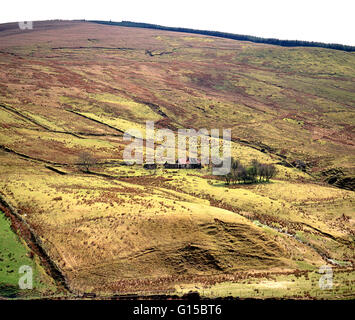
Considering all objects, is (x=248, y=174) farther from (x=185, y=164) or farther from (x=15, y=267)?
(x=15, y=267)

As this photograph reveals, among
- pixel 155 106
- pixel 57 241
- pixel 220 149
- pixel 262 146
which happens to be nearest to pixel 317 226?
pixel 57 241

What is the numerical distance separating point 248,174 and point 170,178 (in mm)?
16613

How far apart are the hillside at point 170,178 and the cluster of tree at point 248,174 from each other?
2.42 m

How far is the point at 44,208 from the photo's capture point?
43906 mm

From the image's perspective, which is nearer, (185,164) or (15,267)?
(15,267)

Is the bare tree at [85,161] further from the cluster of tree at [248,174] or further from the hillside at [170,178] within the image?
the cluster of tree at [248,174]

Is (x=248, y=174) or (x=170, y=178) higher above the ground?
(x=248, y=174)

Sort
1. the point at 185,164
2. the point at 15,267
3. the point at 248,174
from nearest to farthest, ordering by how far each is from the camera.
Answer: the point at 15,267, the point at 248,174, the point at 185,164

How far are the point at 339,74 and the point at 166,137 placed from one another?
132 metres

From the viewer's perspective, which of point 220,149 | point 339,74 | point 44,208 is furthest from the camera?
point 339,74

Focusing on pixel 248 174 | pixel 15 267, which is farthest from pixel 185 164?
pixel 15 267

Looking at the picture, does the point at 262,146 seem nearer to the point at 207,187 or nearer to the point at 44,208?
the point at 207,187

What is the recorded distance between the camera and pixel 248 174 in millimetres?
Answer: 70750

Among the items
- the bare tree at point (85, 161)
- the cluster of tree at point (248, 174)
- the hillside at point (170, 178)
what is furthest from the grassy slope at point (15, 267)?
the cluster of tree at point (248, 174)
